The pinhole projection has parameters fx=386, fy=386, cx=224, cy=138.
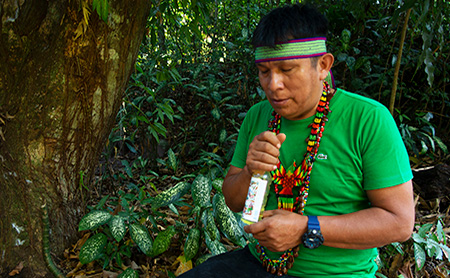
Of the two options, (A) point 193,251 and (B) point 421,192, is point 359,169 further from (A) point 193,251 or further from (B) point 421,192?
(B) point 421,192

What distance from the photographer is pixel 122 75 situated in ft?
7.48

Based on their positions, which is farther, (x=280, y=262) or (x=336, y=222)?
(x=280, y=262)

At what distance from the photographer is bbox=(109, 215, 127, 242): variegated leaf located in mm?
2120

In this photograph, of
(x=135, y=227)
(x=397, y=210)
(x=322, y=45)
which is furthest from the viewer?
(x=135, y=227)

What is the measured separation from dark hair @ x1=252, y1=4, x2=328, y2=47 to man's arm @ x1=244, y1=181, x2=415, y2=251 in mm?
575

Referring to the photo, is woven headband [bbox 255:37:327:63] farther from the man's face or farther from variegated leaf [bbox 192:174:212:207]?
variegated leaf [bbox 192:174:212:207]

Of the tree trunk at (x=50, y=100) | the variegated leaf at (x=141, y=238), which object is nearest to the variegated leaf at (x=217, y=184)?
the variegated leaf at (x=141, y=238)

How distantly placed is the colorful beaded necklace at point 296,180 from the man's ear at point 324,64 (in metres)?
0.08

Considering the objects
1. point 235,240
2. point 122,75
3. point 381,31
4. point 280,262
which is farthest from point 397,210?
point 381,31

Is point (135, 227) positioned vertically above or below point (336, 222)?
below

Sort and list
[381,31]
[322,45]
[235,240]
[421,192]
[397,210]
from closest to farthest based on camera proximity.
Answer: [397,210]
[322,45]
[235,240]
[421,192]
[381,31]

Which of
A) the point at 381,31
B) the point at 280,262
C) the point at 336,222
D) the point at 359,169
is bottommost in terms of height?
the point at 280,262

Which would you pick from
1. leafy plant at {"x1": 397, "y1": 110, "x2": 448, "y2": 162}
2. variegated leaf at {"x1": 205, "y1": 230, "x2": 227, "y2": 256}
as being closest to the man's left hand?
variegated leaf at {"x1": 205, "y1": 230, "x2": 227, "y2": 256}

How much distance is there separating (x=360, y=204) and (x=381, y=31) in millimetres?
3138
